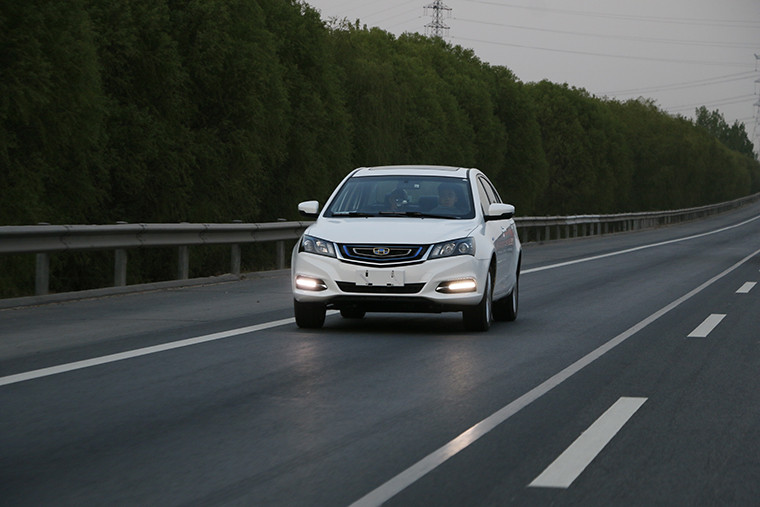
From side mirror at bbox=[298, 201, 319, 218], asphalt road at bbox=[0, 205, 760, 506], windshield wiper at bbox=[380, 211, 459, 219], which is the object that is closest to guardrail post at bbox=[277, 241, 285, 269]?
asphalt road at bbox=[0, 205, 760, 506]

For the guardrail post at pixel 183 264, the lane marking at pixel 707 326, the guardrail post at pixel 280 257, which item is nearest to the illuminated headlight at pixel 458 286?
the lane marking at pixel 707 326

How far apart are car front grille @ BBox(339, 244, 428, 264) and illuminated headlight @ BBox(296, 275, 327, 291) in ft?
1.20

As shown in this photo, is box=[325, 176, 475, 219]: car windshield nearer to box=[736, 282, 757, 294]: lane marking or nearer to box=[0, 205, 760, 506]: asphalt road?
box=[0, 205, 760, 506]: asphalt road

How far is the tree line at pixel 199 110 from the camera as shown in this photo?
29422 millimetres

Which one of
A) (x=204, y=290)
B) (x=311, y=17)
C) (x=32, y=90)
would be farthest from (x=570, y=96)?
(x=204, y=290)

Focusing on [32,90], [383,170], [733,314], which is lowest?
[733,314]

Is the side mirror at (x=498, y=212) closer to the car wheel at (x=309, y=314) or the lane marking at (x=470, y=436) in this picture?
the lane marking at (x=470, y=436)

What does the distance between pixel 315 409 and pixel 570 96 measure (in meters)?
104

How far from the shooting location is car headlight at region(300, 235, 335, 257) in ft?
39.3

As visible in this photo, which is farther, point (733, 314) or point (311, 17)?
point (311, 17)

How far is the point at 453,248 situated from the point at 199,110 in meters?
30.8

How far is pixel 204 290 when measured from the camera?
58.3 feet

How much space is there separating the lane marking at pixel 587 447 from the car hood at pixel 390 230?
404 cm

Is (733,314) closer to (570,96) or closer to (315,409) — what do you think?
(315,409)
